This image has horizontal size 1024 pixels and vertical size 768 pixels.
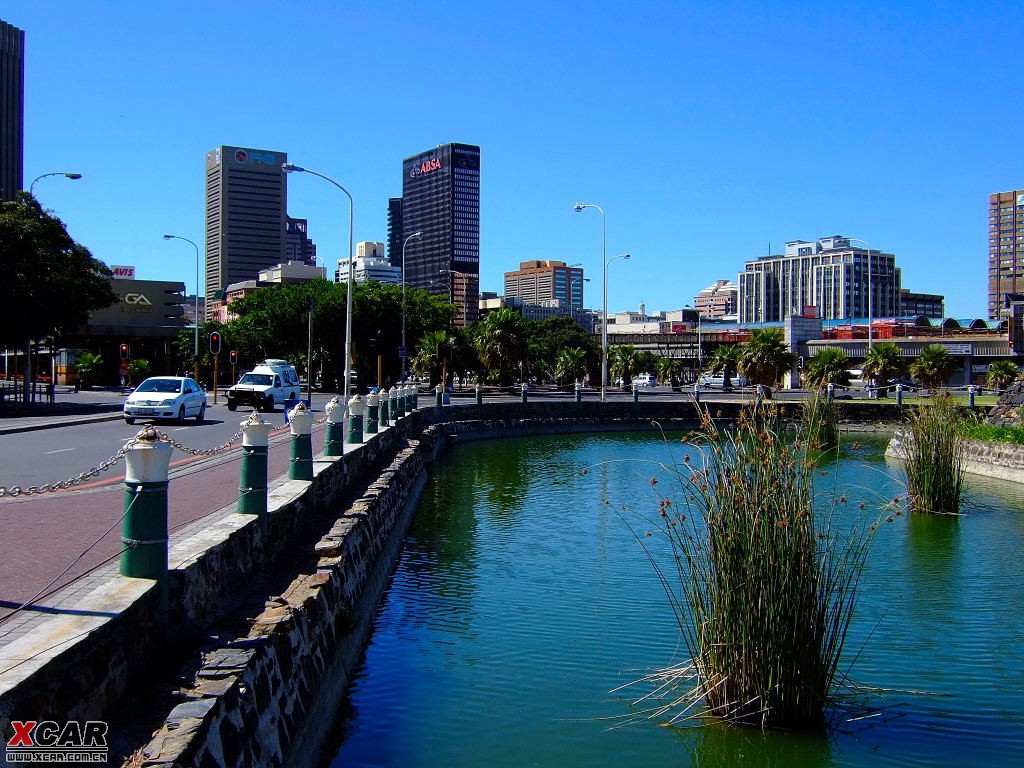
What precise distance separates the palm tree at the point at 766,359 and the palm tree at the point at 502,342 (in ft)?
56.1

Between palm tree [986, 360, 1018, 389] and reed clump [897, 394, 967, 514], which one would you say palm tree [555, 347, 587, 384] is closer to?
palm tree [986, 360, 1018, 389]

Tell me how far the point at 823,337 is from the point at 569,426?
74.4 m

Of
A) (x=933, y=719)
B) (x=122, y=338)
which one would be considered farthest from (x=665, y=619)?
(x=122, y=338)

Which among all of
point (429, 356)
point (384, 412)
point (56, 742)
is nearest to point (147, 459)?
point (56, 742)

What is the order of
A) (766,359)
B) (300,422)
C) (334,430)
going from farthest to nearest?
1. (766,359)
2. (334,430)
3. (300,422)

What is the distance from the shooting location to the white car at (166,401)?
96.1 ft

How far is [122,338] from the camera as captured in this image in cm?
7494

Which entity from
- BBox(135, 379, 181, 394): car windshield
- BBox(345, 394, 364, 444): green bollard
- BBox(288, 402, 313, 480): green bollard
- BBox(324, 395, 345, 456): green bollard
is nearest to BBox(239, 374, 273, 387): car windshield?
BBox(135, 379, 181, 394): car windshield

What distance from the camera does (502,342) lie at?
2719 inches

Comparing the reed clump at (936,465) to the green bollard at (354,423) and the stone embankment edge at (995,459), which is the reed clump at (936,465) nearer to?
the stone embankment edge at (995,459)

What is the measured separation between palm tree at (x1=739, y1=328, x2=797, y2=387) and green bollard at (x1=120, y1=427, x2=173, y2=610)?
54016mm

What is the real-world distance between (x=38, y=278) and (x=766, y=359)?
4010 cm

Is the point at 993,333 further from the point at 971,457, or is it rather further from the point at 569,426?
the point at 971,457

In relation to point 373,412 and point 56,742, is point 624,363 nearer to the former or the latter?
point 373,412
